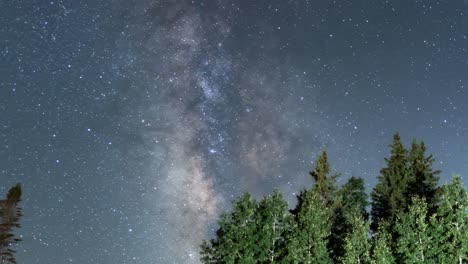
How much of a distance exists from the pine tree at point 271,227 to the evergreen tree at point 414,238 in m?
11.5

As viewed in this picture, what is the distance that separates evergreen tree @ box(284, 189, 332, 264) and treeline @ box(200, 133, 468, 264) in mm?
90

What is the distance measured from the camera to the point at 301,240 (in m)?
50.0

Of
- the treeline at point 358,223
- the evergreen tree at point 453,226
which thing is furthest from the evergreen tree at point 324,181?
the evergreen tree at point 453,226

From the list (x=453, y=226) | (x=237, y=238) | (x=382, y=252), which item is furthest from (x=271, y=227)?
(x=453, y=226)

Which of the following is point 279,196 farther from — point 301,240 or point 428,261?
point 428,261

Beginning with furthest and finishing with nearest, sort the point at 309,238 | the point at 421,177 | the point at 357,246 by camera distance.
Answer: the point at 421,177 < the point at 309,238 < the point at 357,246

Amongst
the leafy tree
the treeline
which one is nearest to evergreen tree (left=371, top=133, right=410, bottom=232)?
the treeline

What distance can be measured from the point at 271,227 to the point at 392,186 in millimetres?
18137

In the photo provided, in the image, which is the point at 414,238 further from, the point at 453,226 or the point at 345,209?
the point at 345,209

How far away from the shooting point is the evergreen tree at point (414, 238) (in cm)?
4378

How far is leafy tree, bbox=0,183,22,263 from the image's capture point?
6400 centimetres

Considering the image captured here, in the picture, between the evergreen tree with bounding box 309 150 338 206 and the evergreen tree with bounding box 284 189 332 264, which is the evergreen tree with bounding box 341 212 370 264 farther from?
the evergreen tree with bounding box 309 150 338 206

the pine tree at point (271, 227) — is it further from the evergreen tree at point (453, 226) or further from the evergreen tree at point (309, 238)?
the evergreen tree at point (453, 226)

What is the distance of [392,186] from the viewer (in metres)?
63.0
